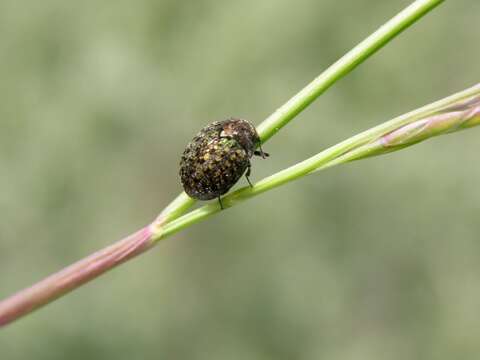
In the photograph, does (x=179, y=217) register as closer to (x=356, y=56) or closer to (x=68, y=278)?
(x=68, y=278)

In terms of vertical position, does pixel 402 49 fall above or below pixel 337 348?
above

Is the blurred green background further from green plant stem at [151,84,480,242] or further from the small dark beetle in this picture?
green plant stem at [151,84,480,242]

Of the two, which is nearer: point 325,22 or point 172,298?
point 172,298

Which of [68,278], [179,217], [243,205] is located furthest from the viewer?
[243,205]

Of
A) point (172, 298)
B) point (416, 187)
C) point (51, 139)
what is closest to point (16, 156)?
point (51, 139)

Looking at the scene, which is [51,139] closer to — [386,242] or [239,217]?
[239,217]

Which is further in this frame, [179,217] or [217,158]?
[217,158]

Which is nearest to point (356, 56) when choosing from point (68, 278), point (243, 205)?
point (68, 278)
